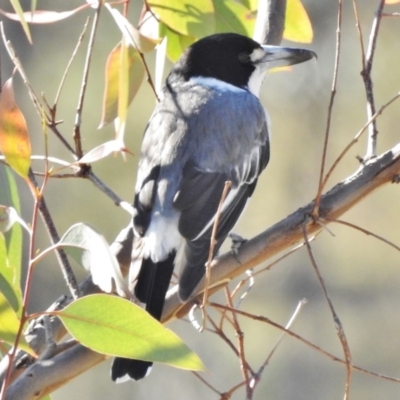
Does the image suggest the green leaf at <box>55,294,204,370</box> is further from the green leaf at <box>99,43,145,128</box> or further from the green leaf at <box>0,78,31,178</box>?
the green leaf at <box>99,43,145,128</box>

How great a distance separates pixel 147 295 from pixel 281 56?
34.0 inches

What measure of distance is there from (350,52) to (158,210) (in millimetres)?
4415

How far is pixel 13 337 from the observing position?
1223mm

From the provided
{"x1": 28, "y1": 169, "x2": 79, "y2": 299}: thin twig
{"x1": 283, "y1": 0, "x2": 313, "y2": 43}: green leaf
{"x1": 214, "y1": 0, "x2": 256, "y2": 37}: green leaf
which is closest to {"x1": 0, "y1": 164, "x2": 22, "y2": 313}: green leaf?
{"x1": 28, "y1": 169, "x2": 79, "y2": 299}: thin twig

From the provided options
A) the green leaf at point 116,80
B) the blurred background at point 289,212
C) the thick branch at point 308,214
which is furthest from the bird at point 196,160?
the blurred background at point 289,212

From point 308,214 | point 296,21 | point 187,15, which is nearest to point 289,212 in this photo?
point 296,21

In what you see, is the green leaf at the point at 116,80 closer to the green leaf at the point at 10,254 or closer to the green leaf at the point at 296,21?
the green leaf at the point at 10,254

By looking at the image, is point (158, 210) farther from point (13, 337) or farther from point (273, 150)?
point (273, 150)

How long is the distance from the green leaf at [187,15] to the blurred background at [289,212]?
11.7 feet

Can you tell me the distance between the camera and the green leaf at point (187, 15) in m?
1.66

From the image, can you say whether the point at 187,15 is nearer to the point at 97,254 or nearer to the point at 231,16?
the point at 231,16

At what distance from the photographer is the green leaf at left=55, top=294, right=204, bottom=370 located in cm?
116

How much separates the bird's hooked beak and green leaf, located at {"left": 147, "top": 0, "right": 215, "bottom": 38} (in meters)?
0.47

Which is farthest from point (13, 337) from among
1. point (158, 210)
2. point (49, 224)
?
point (158, 210)
